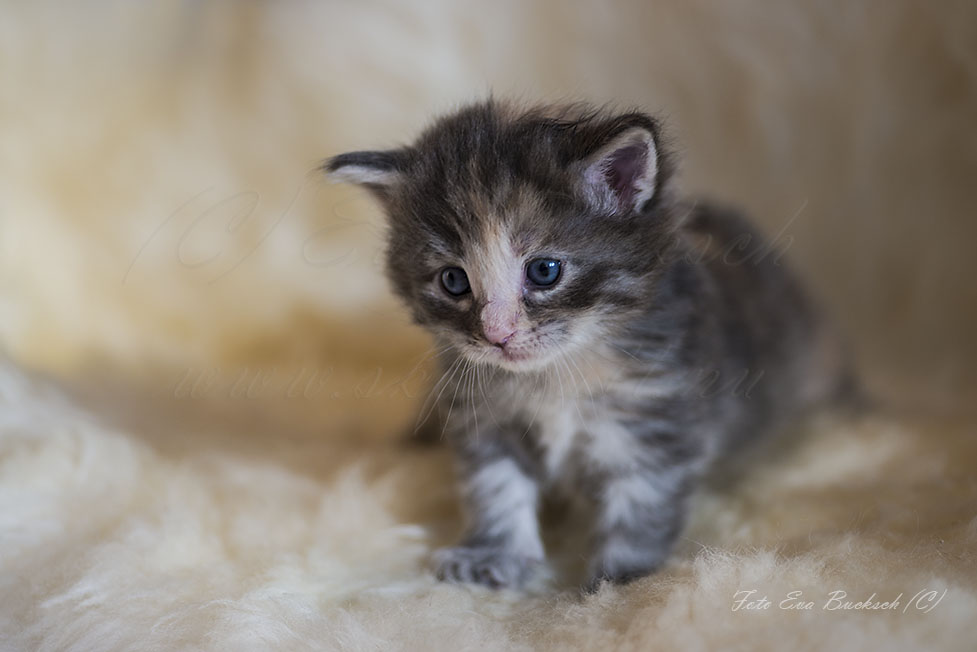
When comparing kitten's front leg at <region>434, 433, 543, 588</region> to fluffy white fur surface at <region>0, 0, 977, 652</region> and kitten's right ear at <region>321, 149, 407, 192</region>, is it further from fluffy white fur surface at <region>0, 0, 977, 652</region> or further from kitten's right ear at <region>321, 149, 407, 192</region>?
kitten's right ear at <region>321, 149, 407, 192</region>

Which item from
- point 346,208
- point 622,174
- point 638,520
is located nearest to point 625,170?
point 622,174

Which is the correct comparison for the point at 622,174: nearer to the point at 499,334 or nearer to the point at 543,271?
the point at 543,271

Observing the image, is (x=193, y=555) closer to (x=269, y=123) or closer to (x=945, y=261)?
(x=269, y=123)

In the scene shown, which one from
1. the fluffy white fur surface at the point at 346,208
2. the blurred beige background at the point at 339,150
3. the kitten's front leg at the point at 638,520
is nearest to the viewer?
the kitten's front leg at the point at 638,520

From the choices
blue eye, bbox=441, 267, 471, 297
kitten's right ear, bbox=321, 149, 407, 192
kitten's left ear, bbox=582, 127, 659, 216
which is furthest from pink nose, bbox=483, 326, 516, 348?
kitten's right ear, bbox=321, 149, 407, 192

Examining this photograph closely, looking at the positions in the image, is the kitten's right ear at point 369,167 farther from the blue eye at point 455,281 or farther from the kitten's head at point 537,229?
the blue eye at point 455,281

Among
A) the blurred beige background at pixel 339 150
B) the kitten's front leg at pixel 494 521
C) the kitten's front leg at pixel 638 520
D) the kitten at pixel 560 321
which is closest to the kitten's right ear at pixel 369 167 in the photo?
the kitten at pixel 560 321

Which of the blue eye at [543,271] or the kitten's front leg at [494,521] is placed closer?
the blue eye at [543,271]
